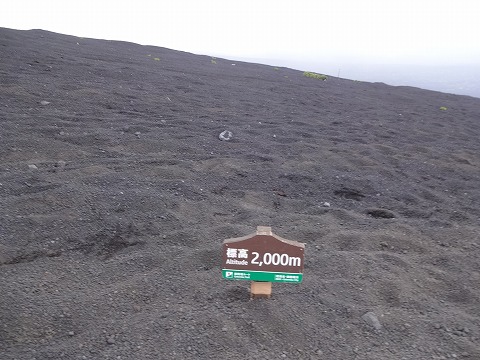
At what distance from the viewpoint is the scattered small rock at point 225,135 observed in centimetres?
769

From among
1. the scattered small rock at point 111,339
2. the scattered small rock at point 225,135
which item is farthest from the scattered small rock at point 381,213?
the scattered small rock at point 111,339

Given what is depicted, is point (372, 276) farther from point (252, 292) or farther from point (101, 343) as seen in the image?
point (101, 343)

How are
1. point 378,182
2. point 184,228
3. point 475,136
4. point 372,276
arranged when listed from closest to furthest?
point 372,276, point 184,228, point 378,182, point 475,136

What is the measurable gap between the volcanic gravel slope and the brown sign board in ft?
1.08

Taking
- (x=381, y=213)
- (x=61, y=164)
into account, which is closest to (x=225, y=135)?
(x=61, y=164)

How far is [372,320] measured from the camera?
10.5 feet

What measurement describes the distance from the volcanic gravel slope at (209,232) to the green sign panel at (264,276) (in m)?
0.29

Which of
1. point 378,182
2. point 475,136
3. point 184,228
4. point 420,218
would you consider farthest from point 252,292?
point 475,136

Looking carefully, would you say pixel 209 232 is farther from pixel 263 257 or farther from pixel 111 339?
pixel 111 339

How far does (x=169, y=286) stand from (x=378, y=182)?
4059 mm

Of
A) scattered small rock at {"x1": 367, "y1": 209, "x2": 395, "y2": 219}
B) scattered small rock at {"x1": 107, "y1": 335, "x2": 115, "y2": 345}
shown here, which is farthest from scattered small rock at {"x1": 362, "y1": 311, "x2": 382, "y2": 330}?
scattered small rock at {"x1": 367, "y1": 209, "x2": 395, "y2": 219}

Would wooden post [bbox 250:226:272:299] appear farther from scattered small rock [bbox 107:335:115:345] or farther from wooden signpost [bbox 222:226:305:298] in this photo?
scattered small rock [bbox 107:335:115:345]

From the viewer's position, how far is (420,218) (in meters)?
5.28

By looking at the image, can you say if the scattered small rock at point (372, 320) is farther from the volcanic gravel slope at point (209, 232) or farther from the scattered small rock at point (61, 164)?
the scattered small rock at point (61, 164)
